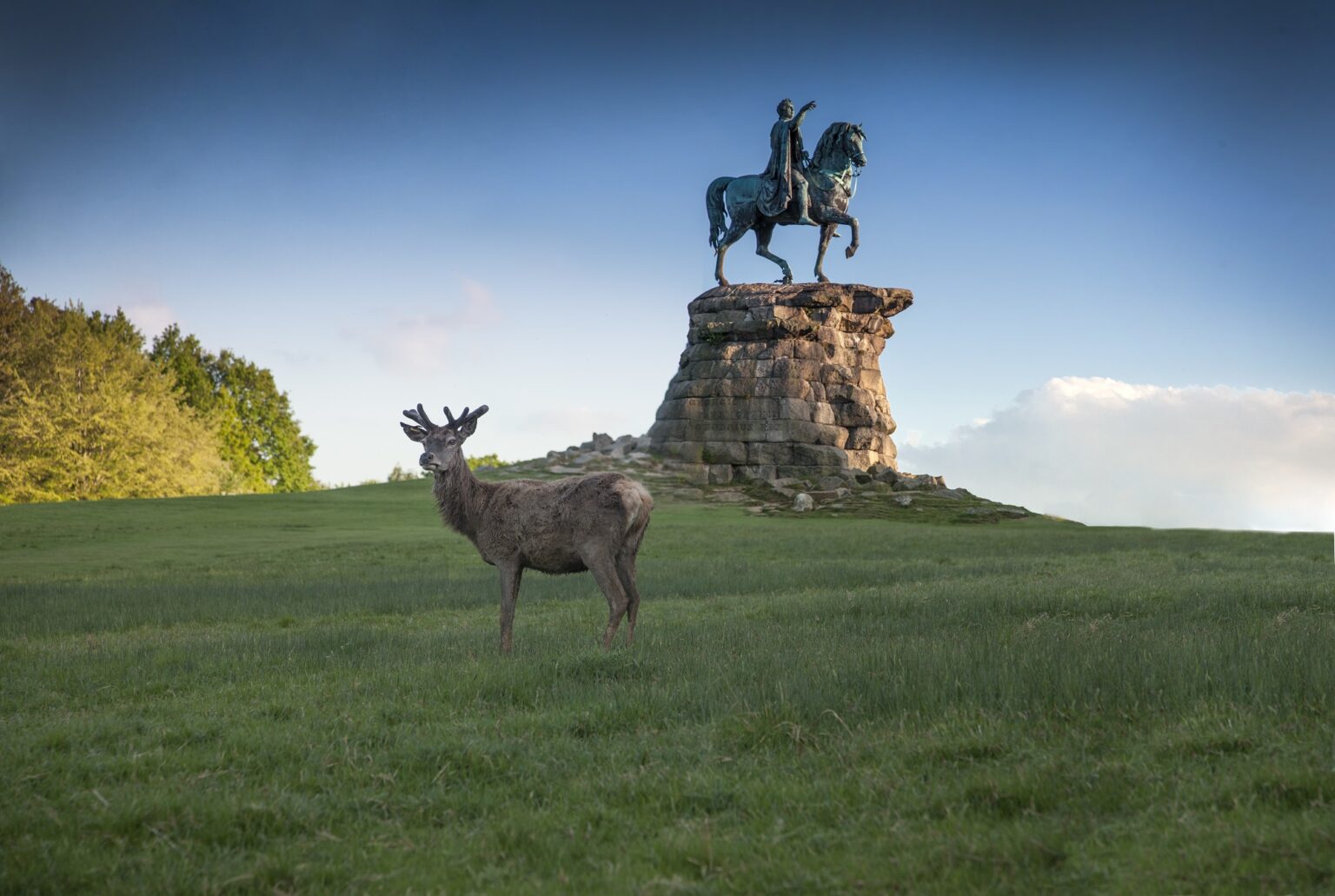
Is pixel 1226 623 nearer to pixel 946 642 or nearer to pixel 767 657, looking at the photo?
pixel 946 642

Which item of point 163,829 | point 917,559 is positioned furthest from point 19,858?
point 917,559

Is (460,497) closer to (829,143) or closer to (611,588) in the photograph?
(611,588)

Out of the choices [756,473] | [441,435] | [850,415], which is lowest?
[441,435]

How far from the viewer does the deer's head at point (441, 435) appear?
491 inches

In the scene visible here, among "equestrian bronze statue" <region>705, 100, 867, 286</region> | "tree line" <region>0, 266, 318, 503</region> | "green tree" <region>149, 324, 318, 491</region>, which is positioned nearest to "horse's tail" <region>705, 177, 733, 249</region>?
"equestrian bronze statue" <region>705, 100, 867, 286</region>

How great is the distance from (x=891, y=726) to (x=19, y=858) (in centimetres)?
529

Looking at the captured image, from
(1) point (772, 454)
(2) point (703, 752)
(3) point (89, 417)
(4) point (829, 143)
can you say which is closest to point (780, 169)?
(4) point (829, 143)

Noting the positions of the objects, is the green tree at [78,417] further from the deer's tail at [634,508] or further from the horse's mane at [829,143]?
the deer's tail at [634,508]

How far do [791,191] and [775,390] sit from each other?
28.0 feet

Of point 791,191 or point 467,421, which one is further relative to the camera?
point 791,191

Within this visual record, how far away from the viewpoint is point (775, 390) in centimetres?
4625

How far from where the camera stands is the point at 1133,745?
22.3 ft

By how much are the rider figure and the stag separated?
117 feet

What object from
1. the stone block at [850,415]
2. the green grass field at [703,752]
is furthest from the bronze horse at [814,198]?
the green grass field at [703,752]
